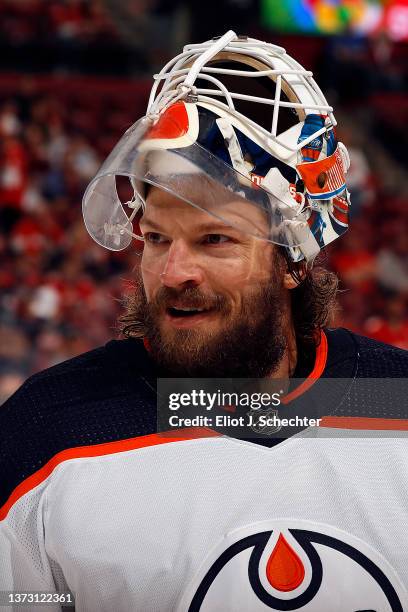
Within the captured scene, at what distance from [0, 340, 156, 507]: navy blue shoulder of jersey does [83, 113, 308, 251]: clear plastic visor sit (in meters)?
0.31

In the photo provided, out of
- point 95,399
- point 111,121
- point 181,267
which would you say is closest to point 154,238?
point 181,267

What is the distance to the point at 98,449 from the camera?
172cm

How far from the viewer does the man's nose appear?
5.31 feet

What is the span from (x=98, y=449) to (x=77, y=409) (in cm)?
10

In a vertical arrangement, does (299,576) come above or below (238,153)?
below

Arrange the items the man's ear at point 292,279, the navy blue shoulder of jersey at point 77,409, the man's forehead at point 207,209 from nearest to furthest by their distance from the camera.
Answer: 1. the man's forehead at point 207,209
2. the navy blue shoulder of jersey at point 77,409
3. the man's ear at point 292,279

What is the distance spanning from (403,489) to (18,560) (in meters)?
0.65

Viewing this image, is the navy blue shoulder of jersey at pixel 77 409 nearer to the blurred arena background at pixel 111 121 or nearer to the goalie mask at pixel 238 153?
the goalie mask at pixel 238 153

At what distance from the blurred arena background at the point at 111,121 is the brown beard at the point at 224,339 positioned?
4656mm

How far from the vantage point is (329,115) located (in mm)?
1829

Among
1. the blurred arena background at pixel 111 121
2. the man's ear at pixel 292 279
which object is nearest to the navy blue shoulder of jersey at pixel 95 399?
the man's ear at pixel 292 279

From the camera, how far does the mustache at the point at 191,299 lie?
1637mm

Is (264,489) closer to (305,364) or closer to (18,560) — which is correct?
(305,364)

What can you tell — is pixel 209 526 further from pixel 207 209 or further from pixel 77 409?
pixel 207 209
